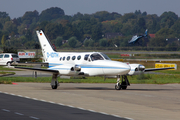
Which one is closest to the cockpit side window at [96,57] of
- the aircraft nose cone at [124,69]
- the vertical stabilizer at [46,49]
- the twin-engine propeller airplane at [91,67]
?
the twin-engine propeller airplane at [91,67]

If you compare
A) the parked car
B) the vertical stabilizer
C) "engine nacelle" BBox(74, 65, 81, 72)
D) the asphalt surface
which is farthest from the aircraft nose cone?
the parked car

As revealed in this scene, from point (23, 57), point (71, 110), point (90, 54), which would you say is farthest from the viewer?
point (23, 57)

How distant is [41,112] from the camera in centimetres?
1500

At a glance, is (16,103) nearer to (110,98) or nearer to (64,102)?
(64,102)

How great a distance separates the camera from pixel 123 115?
48.1 ft

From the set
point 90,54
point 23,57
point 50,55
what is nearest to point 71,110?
point 90,54

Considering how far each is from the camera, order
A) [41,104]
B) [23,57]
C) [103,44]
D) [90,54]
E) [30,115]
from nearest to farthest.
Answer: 1. [30,115]
2. [41,104]
3. [90,54]
4. [23,57]
5. [103,44]

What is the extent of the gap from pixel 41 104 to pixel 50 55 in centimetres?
1122

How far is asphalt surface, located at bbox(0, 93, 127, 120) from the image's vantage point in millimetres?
13723

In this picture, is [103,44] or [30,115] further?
[103,44]

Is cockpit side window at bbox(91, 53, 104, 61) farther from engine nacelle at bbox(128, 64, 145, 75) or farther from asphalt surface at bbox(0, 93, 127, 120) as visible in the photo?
asphalt surface at bbox(0, 93, 127, 120)

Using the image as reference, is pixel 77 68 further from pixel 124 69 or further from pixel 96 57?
pixel 124 69

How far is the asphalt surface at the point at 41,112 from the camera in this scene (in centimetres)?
1372

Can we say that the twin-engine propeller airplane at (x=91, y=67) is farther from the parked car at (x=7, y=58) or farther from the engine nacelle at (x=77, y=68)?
the parked car at (x=7, y=58)
